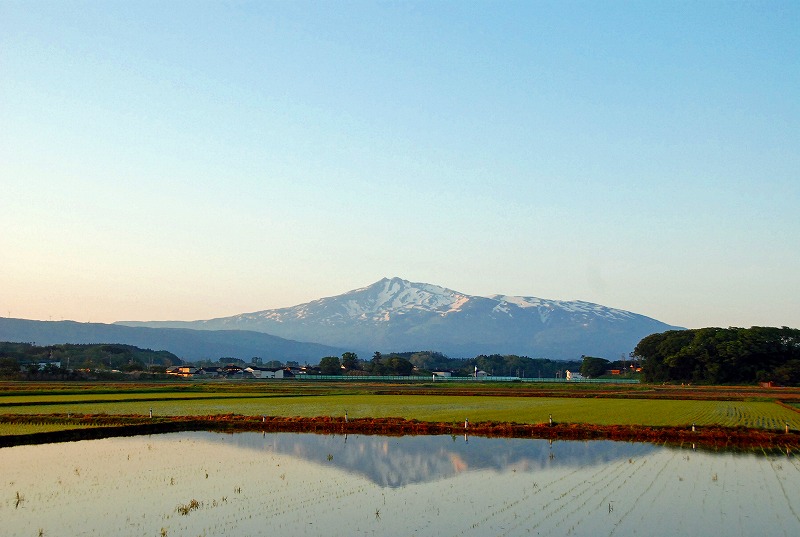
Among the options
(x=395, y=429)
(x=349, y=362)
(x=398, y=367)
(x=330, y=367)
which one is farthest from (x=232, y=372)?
(x=395, y=429)

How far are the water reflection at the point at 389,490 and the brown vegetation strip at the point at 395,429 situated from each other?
2782 mm

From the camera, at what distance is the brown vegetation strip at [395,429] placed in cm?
2750

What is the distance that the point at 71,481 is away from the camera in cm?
1783

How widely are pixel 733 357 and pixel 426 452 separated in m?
79.5

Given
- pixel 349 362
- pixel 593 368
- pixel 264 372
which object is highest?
pixel 593 368

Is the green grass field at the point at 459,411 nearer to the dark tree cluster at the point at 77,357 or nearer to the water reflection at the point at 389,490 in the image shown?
the water reflection at the point at 389,490

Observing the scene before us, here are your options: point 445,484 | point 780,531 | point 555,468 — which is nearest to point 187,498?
point 445,484

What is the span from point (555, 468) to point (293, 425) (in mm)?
14114

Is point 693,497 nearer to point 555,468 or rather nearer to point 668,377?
point 555,468

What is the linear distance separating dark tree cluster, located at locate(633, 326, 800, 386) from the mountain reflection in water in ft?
242

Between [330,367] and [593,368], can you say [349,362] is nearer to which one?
[330,367]

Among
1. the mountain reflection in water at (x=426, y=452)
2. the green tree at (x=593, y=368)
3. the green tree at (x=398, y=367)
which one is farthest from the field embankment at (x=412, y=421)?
the green tree at (x=593, y=368)

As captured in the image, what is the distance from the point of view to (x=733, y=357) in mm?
92875

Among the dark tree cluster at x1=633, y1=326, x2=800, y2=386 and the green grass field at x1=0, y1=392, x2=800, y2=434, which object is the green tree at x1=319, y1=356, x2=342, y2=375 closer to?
the dark tree cluster at x1=633, y1=326, x2=800, y2=386
